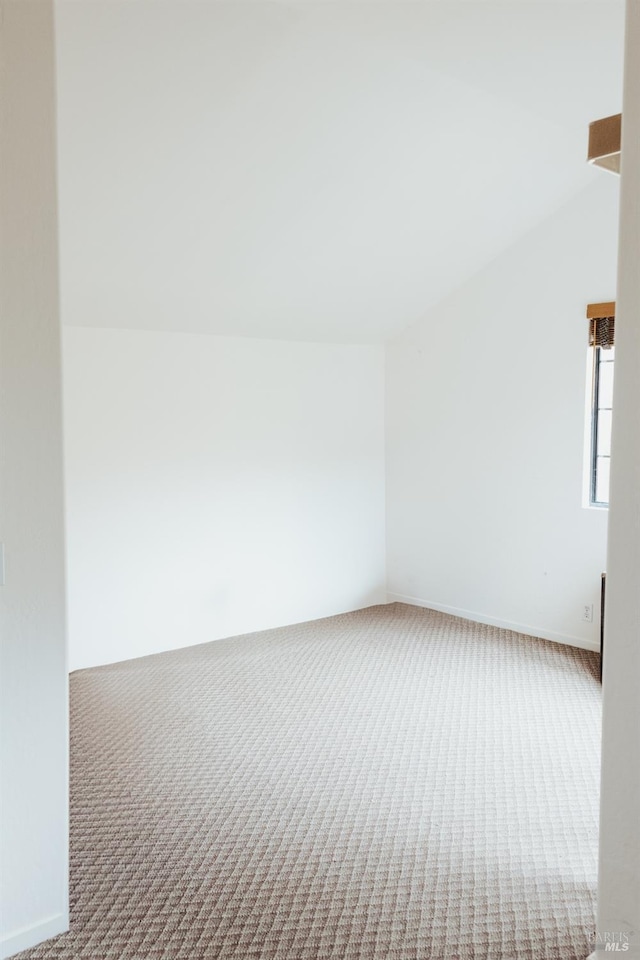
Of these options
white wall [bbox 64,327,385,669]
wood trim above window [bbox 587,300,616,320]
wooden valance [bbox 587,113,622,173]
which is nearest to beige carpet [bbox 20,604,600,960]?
white wall [bbox 64,327,385,669]

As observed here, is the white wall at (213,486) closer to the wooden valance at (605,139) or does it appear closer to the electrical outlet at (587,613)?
the electrical outlet at (587,613)

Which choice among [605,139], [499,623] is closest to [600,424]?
[499,623]

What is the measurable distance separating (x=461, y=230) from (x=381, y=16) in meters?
1.90

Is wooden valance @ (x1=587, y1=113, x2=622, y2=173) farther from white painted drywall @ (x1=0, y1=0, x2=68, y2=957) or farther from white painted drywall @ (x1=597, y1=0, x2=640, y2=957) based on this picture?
white painted drywall @ (x1=0, y1=0, x2=68, y2=957)

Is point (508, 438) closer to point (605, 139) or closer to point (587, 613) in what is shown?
point (587, 613)

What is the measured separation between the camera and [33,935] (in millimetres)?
2264

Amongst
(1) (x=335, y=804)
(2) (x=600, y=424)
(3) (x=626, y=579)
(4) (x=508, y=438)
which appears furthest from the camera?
(4) (x=508, y=438)

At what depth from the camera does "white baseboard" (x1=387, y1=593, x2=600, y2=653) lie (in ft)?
16.1

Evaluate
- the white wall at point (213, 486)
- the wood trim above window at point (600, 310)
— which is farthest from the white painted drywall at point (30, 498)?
the wood trim above window at point (600, 310)

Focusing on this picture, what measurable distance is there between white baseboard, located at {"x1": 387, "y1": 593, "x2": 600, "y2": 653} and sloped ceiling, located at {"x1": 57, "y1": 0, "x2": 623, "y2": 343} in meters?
2.08

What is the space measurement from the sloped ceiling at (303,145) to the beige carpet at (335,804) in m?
2.13

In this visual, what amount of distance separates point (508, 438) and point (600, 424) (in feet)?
1.90

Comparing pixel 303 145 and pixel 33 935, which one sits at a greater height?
pixel 303 145

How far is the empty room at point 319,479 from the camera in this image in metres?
2.22
